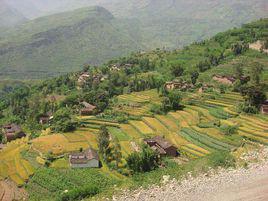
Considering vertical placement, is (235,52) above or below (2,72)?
above

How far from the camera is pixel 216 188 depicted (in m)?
22.7

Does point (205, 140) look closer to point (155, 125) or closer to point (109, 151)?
point (155, 125)

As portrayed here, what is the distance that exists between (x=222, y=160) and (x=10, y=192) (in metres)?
18.5

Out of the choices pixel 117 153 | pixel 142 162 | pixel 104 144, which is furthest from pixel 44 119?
pixel 142 162

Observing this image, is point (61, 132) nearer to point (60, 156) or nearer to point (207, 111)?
point (60, 156)

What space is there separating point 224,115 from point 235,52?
4238 centimetres

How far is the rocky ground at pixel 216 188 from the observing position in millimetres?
21766

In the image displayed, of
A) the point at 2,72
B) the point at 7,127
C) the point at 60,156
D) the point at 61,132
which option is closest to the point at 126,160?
the point at 60,156

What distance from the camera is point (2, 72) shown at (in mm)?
153750

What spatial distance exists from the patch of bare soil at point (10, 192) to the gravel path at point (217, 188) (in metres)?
11.4

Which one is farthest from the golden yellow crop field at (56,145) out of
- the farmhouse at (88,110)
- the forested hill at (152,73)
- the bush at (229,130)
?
the bush at (229,130)

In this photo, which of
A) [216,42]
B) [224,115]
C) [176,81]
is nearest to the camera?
[224,115]

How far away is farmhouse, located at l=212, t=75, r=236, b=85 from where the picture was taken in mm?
58750

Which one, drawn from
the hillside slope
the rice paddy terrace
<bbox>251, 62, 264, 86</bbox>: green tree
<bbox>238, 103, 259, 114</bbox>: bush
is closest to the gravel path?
the rice paddy terrace
